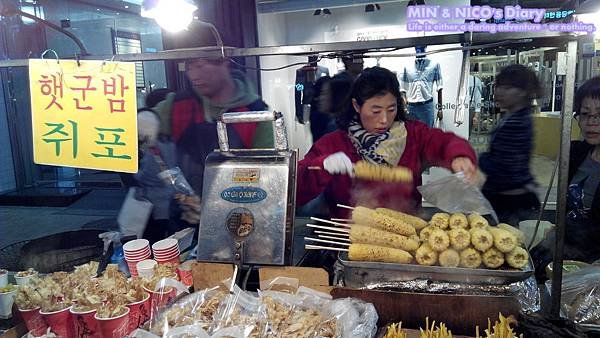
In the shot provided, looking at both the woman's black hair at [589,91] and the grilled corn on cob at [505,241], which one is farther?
the woman's black hair at [589,91]

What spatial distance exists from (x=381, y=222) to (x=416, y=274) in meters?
0.22

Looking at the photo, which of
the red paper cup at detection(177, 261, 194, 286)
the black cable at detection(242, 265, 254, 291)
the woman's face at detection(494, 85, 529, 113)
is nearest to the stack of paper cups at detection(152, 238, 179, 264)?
the red paper cup at detection(177, 261, 194, 286)

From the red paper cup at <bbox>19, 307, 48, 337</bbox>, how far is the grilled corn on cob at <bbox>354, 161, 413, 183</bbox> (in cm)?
144

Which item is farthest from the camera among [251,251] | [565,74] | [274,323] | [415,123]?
[415,123]

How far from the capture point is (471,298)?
1.26m

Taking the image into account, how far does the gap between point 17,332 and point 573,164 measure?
9.69ft

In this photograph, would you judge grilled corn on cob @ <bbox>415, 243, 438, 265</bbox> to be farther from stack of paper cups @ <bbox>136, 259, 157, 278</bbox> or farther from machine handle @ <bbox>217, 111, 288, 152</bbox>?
stack of paper cups @ <bbox>136, 259, 157, 278</bbox>

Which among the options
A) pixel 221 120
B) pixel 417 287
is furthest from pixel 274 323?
pixel 221 120

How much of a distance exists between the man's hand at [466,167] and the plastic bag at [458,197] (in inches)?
2.3

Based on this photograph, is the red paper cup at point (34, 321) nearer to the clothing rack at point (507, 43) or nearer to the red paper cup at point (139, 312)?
the red paper cup at point (139, 312)

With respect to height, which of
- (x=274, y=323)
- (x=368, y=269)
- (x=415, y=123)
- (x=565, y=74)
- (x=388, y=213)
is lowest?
(x=274, y=323)

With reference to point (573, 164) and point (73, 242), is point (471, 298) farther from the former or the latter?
point (73, 242)

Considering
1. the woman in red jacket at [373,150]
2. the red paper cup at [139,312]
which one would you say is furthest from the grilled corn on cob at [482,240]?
the red paper cup at [139,312]

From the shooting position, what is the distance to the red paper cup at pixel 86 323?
1.32 meters
